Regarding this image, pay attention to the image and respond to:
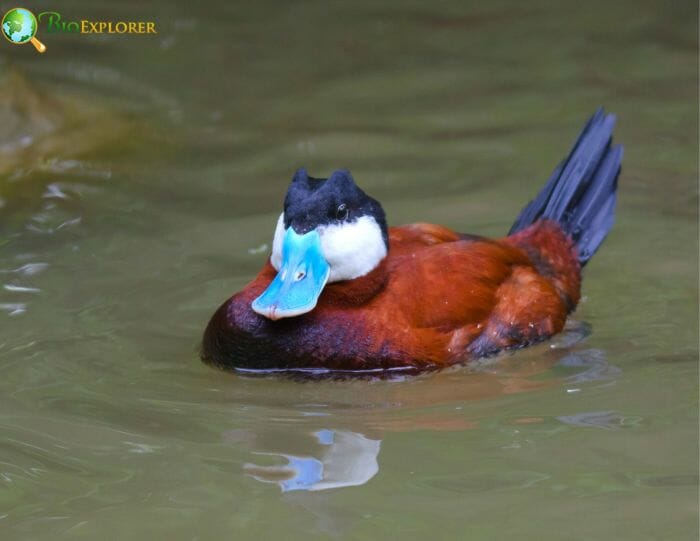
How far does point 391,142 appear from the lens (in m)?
7.33

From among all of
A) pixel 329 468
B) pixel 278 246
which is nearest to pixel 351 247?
pixel 278 246

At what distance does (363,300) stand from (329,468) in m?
1.01

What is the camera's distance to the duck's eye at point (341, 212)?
186 inches

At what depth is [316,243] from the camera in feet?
15.4

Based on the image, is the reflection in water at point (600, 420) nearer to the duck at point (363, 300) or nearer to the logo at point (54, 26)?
the duck at point (363, 300)

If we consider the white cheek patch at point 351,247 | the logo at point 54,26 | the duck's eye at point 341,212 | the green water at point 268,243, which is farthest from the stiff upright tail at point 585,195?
the logo at point 54,26

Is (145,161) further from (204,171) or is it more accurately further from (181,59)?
(181,59)

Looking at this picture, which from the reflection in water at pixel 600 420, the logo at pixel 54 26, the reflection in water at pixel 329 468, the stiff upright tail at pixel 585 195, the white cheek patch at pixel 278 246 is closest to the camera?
the reflection in water at pixel 329 468

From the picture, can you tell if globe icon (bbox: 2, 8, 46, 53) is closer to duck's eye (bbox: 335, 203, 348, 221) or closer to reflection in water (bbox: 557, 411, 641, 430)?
duck's eye (bbox: 335, 203, 348, 221)

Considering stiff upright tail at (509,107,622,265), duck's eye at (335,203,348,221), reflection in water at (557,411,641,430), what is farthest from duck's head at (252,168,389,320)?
stiff upright tail at (509,107,622,265)

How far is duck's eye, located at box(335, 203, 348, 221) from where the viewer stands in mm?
4723

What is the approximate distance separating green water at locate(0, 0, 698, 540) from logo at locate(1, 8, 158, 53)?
3.0 inches

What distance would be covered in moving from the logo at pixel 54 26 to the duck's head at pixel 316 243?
410 centimetres

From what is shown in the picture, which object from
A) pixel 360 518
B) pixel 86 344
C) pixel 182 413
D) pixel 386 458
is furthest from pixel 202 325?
pixel 360 518
